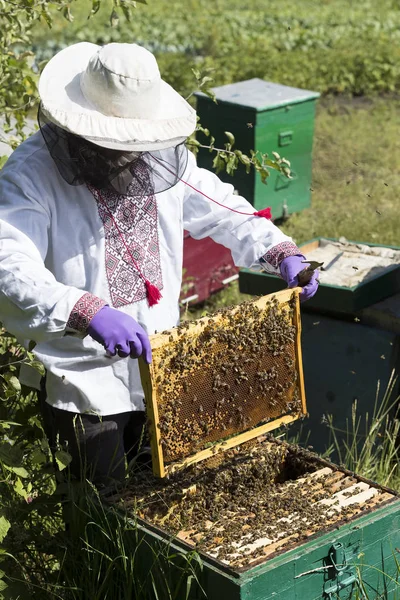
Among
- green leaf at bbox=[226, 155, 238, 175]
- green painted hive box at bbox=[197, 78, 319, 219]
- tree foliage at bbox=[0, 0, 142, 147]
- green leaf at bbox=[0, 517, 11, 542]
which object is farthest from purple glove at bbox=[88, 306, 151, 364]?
green painted hive box at bbox=[197, 78, 319, 219]

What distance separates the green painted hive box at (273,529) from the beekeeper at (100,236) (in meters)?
0.29

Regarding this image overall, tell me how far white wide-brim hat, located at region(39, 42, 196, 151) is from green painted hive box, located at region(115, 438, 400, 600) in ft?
3.78

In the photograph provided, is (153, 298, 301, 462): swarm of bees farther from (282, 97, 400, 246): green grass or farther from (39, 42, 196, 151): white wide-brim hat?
(282, 97, 400, 246): green grass

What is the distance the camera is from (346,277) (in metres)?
4.48

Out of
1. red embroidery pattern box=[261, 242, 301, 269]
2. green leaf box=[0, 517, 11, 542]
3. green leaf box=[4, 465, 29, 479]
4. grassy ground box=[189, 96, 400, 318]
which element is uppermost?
red embroidery pattern box=[261, 242, 301, 269]

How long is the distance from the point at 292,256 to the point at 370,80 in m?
9.36

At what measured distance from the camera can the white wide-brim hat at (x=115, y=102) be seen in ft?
9.04

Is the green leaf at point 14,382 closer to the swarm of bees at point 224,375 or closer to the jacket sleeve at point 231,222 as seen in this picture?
the swarm of bees at point 224,375

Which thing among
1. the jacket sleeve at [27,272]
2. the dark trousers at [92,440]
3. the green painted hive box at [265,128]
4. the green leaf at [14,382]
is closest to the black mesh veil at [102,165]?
the jacket sleeve at [27,272]

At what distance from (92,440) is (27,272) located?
27.5 inches

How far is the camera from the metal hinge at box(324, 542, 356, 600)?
271cm

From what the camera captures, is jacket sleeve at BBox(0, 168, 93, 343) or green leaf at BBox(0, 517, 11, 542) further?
green leaf at BBox(0, 517, 11, 542)

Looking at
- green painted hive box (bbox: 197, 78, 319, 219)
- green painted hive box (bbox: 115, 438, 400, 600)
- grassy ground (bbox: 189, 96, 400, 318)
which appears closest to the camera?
green painted hive box (bbox: 115, 438, 400, 600)

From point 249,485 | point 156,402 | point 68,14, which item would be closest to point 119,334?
point 156,402
